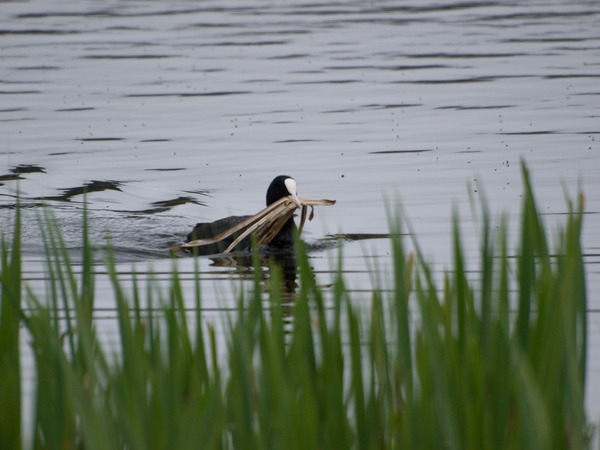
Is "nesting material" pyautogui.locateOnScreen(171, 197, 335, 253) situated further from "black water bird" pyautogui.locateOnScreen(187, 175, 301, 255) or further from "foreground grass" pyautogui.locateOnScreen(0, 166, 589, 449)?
"foreground grass" pyautogui.locateOnScreen(0, 166, 589, 449)

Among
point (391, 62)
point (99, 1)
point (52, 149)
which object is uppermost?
point (99, 1)

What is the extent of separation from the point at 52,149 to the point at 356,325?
12.5 meters

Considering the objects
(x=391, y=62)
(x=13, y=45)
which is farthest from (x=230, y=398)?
(x=13, y=45)

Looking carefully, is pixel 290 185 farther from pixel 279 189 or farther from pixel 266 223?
pixel 266 223

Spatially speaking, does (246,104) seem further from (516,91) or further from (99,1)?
(99,1)

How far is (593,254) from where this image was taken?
870 cm

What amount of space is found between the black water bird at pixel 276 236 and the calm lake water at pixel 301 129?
422 mm

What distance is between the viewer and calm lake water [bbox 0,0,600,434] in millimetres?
10641

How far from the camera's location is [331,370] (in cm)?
322

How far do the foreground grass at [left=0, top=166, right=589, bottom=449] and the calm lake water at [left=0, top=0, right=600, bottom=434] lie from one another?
22cm

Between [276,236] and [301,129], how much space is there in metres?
6.50

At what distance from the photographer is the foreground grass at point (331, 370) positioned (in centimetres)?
293

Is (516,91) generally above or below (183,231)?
above

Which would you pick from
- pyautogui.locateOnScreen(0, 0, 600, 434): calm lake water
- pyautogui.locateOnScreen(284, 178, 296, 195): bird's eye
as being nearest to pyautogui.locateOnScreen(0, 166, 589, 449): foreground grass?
pyautogui.locateOnScreen(0, 0, 600, 434): calm lake water
